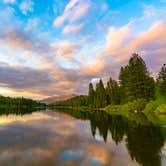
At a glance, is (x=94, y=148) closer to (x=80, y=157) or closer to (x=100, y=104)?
(x=80, y=157)

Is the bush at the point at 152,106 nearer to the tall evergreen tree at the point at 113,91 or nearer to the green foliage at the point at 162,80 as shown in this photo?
the green foliage at the point at 162,80

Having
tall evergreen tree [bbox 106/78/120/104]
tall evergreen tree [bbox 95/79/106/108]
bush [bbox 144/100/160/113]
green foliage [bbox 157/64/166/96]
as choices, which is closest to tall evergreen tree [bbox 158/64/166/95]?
green foliage [bbox 157/64/166/96]

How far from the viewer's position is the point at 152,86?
76188 mm

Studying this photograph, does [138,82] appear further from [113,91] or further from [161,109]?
[113,91]

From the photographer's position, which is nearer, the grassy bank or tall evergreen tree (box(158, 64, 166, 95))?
the grassy bank

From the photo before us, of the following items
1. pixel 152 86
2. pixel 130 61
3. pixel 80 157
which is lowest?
pixel 80 157

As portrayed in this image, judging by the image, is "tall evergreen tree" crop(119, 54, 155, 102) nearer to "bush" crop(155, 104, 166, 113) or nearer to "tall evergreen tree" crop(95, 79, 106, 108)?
"bush" crop(155, 104, 166, 113)

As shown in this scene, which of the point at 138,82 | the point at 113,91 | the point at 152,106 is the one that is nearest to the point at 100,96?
the point at 113,91

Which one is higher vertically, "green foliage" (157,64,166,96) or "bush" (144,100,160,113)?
"green foliage" (157,64,166,96)

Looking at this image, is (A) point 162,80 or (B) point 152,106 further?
(A) point 162,80

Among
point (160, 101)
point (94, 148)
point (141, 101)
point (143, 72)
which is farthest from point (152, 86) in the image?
point (94, 148)

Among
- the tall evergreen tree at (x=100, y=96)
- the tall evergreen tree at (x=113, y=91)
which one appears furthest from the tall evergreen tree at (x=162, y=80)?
the tall evergreen tree at (x=100, y=96)

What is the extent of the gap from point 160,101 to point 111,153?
44.2 m

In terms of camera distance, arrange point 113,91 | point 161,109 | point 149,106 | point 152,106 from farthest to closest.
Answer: point 113,91, point 149,106, point 152,106, point 161,109
